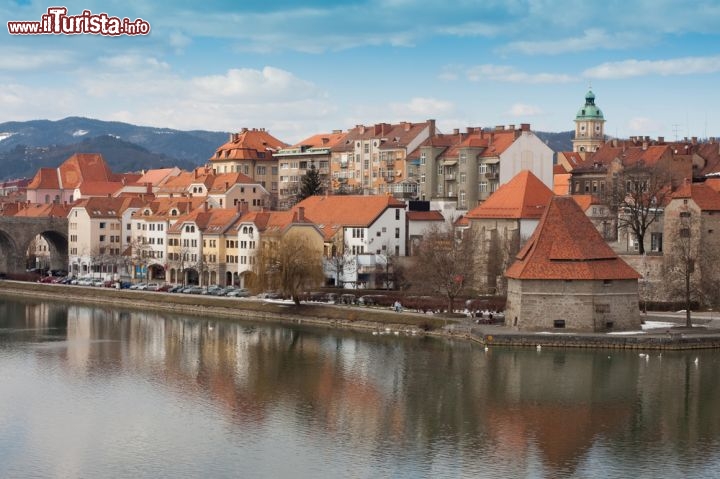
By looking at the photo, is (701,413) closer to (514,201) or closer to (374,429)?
(374,429)

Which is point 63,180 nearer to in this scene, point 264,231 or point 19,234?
point 19,234

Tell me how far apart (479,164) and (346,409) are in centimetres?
4929

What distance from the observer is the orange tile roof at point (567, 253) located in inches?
2287

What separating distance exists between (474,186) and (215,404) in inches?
1918

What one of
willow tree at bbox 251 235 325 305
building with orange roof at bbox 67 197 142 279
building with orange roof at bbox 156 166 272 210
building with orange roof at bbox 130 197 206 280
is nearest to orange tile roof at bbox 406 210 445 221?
willow tree at bbox 251 235 325 305

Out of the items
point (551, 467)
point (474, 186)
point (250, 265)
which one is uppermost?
point (474, 186)

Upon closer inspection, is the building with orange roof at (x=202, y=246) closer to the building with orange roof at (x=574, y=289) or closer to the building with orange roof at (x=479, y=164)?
the building with orange roof at (x=479, y=164)

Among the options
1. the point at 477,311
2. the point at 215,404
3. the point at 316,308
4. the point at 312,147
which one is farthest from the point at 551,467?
the point at 312,147

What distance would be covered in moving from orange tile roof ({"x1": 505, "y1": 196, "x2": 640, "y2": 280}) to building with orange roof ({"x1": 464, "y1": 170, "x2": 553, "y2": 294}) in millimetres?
12424

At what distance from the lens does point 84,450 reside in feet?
124

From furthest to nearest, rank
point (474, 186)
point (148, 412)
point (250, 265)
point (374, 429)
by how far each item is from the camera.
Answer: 1. point (474, 186)
2. point (250, 265)
3. point (148, 412)
4. point (374, 429)

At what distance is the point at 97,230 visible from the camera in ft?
328

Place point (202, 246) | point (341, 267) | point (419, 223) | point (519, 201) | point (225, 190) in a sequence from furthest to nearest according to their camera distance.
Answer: point (225, 190) → point (202, 246) → point (419, 223) → point (341, 267) → point (519, 201)

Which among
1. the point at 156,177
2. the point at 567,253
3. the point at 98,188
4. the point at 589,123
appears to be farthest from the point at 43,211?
the point at 589,123
